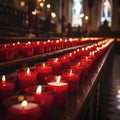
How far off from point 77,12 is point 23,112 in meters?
33.8

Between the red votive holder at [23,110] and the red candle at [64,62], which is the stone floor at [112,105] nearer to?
the red candle at [64,62]

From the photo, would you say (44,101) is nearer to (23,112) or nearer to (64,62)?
(23,112)

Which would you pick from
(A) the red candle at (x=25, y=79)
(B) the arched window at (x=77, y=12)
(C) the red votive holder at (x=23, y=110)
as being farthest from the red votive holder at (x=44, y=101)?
(B) the arched window at (x=77, y=12)

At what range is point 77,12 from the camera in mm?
34375

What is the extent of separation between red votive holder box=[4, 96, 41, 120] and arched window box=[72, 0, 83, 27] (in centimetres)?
3310

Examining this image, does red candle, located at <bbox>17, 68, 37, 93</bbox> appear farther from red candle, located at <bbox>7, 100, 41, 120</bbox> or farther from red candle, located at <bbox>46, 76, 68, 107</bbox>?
red candle, located at <bbox>7, 100, 41, 120</bbox>

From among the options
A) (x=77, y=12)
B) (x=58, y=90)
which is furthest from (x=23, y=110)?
(x=77, y=12)

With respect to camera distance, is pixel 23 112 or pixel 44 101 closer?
pixel 23 112

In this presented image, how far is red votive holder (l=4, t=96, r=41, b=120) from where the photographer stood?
1.08 meters

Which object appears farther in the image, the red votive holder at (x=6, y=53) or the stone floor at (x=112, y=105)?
the stone floor at (x=112, y=105)

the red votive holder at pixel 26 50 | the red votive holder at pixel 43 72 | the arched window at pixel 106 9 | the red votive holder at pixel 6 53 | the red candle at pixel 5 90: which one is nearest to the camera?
the red candle at pixel 5 90

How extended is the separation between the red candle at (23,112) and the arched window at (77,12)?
33168 millimetres

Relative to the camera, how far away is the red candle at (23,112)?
3.53 feet

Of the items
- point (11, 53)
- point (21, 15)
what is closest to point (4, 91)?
point (11, 53)
